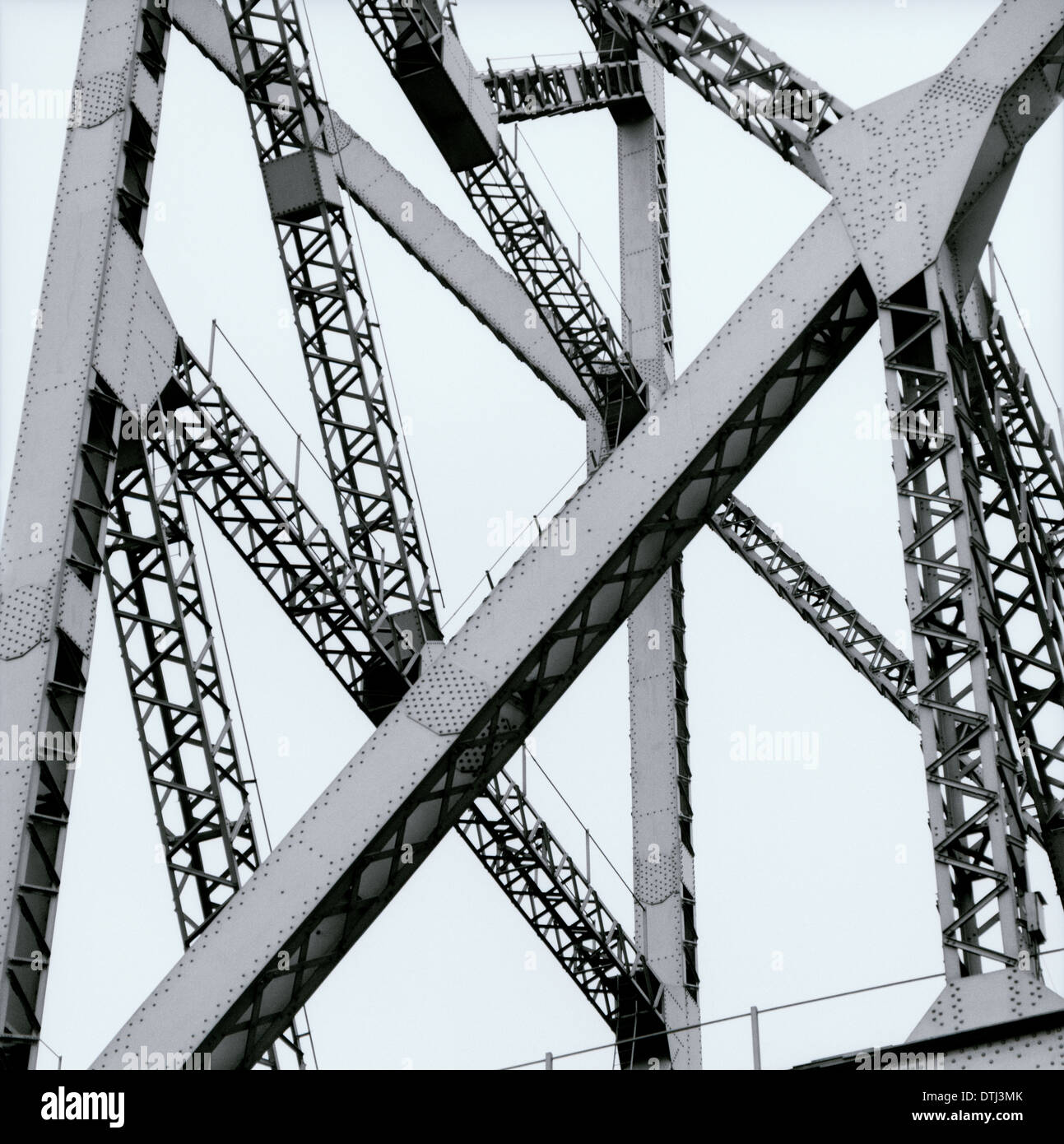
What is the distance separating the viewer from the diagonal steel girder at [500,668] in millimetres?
14961

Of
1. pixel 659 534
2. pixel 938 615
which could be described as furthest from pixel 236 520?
pixel 938 615

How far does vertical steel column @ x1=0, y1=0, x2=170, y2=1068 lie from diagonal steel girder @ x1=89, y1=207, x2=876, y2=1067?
188 centimetres

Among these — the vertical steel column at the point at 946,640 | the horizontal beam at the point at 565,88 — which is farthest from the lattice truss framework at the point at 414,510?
the horizontal beam at the point at 565,88

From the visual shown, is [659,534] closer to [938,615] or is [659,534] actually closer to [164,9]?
[938,615]

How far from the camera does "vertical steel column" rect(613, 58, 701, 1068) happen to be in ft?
88.6

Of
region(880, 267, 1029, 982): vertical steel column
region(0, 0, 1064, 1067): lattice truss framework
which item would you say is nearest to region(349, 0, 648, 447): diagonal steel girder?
region(0, 0, 1064, 1067): lattice truss framework

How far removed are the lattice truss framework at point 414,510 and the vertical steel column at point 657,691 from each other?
5690 millimetres

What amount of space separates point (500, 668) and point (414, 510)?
13.1ft

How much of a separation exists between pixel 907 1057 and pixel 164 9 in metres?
13.9

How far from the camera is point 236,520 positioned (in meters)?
21.0

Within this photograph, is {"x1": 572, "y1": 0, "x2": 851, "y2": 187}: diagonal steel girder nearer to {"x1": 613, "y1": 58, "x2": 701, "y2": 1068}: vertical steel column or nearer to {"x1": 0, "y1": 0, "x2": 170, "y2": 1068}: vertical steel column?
{"x1": 0, "y1": 0, "x2": 170, "y2": 1068}: vertical steel column

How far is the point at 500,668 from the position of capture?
15148 millimetres

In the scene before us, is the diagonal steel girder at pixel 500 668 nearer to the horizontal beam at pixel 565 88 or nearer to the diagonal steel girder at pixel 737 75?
the diagonal steel girder at pixel 737 75

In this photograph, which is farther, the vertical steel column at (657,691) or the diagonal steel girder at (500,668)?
the vertical steel column at (657,691)
